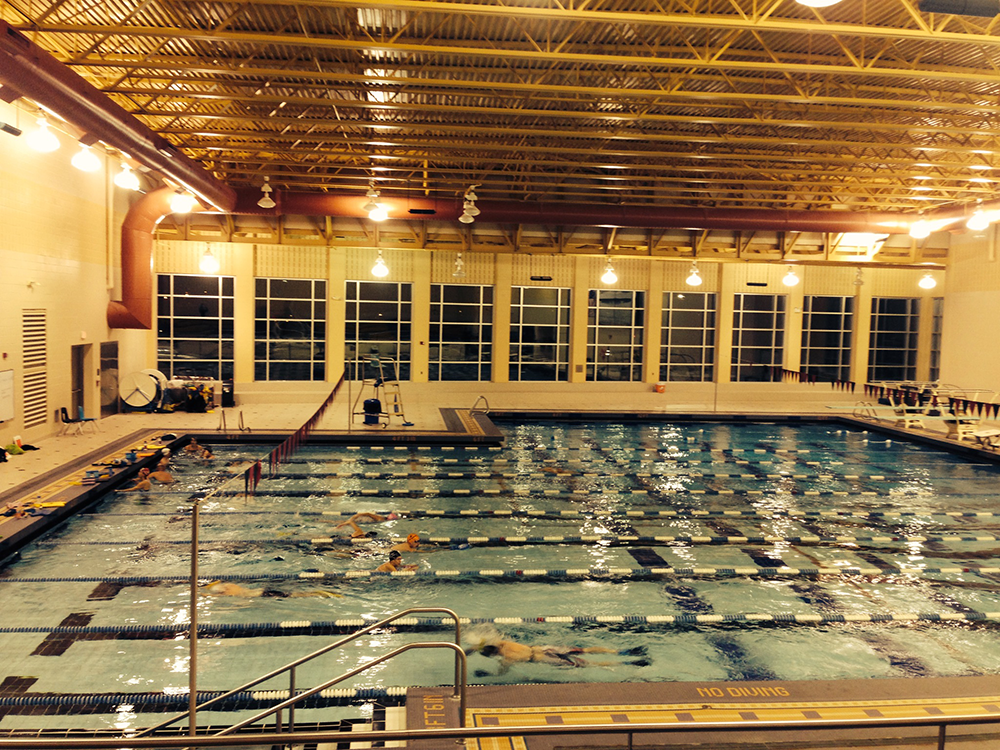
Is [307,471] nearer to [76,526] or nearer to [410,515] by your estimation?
[410,515]

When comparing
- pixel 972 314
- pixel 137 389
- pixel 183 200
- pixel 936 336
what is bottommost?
pixel 137 389

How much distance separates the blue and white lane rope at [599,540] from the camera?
28.2ft

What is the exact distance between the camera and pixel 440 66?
987cm

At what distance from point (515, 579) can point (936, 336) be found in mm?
19913

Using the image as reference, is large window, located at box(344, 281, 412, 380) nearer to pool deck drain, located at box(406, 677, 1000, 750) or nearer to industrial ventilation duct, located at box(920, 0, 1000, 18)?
industrial ventilation duct, located at box(920, 0, 1000, 18)

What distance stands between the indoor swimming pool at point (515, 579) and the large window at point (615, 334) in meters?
8.28

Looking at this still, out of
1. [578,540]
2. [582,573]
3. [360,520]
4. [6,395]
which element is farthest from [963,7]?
[6,395]

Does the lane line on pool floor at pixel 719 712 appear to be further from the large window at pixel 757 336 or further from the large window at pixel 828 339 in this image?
the large window at pixel 828 339

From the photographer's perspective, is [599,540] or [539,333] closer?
[599,540]

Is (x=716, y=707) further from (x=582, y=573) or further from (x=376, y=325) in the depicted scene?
(x=376, y=325)

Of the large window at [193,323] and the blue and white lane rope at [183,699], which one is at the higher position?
the large window at [193,323]

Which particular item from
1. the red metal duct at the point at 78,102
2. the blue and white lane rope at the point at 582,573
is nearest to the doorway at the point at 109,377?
the red metal duct at the point at 78,102

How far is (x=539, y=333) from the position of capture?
20797 millimetres

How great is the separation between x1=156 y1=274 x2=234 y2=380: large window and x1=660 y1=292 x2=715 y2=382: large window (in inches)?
485
